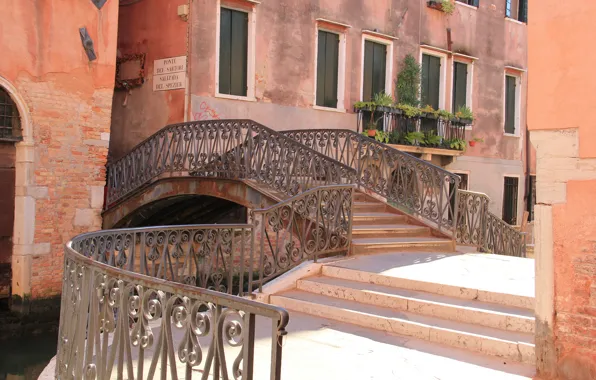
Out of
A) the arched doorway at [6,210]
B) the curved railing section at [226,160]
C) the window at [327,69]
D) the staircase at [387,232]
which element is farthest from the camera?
the window at [327,69]

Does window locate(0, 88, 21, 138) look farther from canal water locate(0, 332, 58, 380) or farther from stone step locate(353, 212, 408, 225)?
stone step locate(353, 212, 408, 225)

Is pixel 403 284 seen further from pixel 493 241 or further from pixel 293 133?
pixel 293 133

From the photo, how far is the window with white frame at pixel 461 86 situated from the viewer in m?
18.5

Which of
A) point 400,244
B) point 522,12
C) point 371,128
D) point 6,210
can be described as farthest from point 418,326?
point 522,12

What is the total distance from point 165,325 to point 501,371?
2.98m

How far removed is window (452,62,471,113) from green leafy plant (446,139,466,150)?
1291 millimetres

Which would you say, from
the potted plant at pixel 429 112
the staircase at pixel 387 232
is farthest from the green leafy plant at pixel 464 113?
the staircase at pixel 387 232

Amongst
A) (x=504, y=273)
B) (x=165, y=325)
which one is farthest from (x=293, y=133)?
(x=165, y=325)

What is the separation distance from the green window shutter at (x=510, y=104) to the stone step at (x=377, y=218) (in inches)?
446

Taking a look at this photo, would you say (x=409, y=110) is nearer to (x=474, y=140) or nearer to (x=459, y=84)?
(x=459, y=84)

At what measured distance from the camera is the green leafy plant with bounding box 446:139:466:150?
682 inches

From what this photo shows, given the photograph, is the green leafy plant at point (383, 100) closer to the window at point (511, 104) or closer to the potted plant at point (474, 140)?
the potted plant at point (474, 140)

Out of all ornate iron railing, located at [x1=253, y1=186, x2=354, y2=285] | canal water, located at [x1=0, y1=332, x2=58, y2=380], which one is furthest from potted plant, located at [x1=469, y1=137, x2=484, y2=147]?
canal water, located at [x1=0, y1=332, x2=58, y2=380]

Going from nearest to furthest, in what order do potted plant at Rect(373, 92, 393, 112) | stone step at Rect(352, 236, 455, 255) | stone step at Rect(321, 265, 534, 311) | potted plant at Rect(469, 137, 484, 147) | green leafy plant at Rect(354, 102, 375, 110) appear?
stone step at Rect(321, 265, 534, 311) < stone step at Rect(352, 236, 455, 255) < green leafy plant at Rect(354, 102, 375, 110) < potted plant at Rect(373, 92, 393, 112) < potted plant at Rect(469, 137, 484, 147)
